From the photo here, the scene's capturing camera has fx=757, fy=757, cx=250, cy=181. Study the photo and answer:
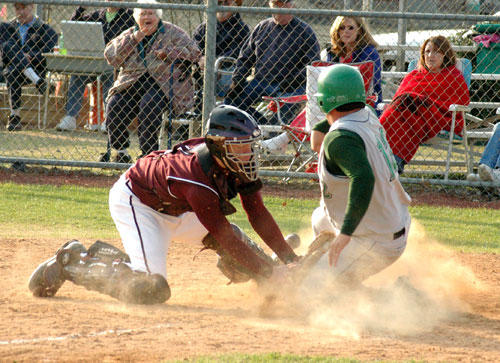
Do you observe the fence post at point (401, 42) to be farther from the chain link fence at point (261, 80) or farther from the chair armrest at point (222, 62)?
the chair armrest at point (222, 62)

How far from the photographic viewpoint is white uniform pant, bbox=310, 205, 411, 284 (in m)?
4.57

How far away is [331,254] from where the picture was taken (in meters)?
4.11

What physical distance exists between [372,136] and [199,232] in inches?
50.6

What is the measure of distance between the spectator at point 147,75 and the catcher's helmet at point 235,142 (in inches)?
179

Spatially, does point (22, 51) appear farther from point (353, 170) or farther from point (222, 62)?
point (353, 170)

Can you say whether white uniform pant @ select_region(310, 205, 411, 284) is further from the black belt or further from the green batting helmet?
the green batting helmet

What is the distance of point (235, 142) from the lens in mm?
4254

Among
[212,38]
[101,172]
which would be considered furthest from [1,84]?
[212,38]

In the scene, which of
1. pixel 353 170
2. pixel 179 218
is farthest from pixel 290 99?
pixel 353 170

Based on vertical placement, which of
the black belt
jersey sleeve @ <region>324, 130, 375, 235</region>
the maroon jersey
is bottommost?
the black belt

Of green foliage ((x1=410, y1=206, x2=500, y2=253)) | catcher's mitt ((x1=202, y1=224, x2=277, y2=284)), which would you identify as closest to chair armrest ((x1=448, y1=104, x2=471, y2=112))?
green foliage ((x1=410, y1=206, x2=500, y2=253))

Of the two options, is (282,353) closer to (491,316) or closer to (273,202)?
(491,316)

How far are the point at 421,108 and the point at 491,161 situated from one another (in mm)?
1064

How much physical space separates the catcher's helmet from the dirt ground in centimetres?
78
